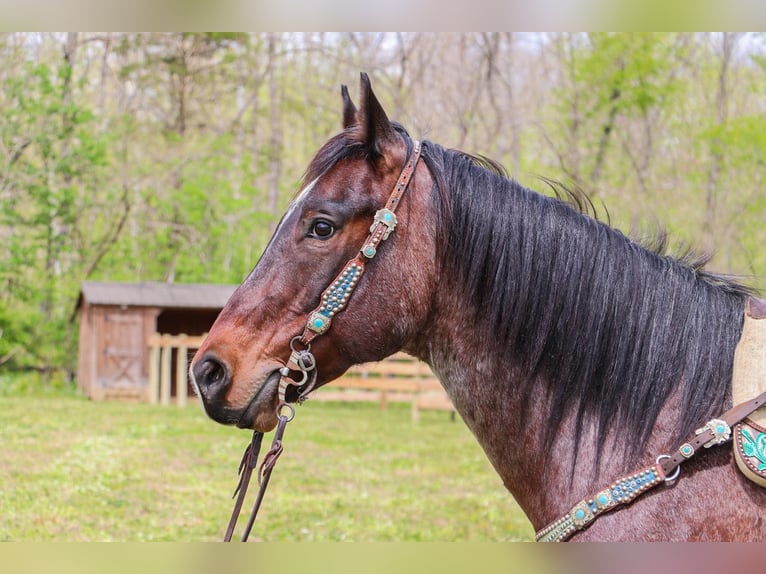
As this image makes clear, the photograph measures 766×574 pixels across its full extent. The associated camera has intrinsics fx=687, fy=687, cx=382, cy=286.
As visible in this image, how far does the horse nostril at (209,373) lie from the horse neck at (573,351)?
2.32 ft

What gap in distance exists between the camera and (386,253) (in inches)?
89.0

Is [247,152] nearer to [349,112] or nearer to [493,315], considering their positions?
[349,112]

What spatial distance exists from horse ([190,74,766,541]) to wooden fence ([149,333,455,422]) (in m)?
14.1

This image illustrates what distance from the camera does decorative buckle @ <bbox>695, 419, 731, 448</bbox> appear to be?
6.33ft

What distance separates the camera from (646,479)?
1980 mm

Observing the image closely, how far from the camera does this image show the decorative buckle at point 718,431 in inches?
76.0

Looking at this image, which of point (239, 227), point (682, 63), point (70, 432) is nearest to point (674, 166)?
point (682, 63)

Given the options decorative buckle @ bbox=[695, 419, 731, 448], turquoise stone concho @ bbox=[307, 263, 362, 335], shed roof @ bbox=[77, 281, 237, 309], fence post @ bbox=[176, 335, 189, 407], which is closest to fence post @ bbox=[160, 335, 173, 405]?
fence post @ bbox=[176, 335, 189, 407]

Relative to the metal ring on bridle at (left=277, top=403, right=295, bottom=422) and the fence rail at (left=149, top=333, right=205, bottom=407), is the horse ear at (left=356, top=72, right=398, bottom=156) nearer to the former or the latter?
the metal ring on bridle at (left=277, top=403, right=295, bottom=422)

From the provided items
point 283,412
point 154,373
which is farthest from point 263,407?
point 154,373

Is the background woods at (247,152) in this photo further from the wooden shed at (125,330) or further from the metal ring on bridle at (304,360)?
the metal ring on bridle at (304,360)

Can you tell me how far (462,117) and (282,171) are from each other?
9.10 metres

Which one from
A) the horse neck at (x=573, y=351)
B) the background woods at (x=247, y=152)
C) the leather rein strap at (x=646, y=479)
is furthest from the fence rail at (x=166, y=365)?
the leather rein strap at (x=646, y=479)

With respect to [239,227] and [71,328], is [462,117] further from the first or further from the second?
[71,328]
